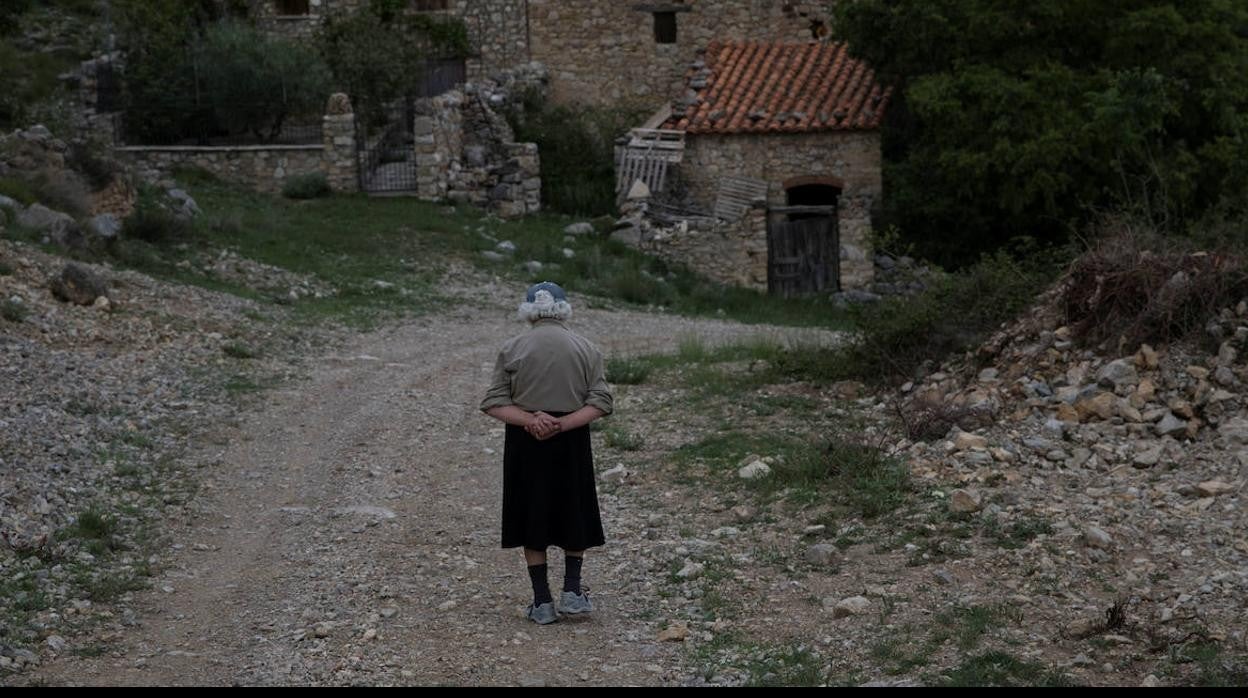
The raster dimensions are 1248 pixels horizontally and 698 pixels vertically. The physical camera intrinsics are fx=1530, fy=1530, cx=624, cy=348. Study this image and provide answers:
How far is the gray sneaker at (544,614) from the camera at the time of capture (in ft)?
27.1

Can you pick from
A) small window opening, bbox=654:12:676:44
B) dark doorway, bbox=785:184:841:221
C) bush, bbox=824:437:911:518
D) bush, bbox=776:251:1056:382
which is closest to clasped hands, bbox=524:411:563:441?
bush, bbox=824:437:911:518

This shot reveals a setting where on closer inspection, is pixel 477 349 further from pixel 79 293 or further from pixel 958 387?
pixel 958 387

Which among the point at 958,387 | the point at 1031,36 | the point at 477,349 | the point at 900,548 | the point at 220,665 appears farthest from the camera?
the point at 1031,36

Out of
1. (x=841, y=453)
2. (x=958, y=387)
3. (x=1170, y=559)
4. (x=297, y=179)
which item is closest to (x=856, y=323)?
(x=958, y=387)

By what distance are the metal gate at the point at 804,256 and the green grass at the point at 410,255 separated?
81 centimetres

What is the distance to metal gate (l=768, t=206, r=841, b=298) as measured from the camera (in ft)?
84.2

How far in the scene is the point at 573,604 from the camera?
832 centimetres

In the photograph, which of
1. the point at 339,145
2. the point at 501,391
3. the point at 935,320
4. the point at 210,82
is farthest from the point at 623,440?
the point at 210,82

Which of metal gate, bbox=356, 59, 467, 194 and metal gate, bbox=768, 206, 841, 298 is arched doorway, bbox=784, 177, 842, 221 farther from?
metal gate, bbox=356, 59, 467, 194

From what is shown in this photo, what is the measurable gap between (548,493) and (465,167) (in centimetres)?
1962

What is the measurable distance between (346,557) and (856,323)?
6528mm

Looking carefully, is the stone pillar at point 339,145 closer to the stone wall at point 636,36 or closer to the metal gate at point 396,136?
the metal gate at point 396,136

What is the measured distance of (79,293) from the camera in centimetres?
1611

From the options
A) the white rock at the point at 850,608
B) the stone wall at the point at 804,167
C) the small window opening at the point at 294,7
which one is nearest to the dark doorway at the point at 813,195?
the stone wall at the point at 804,167
